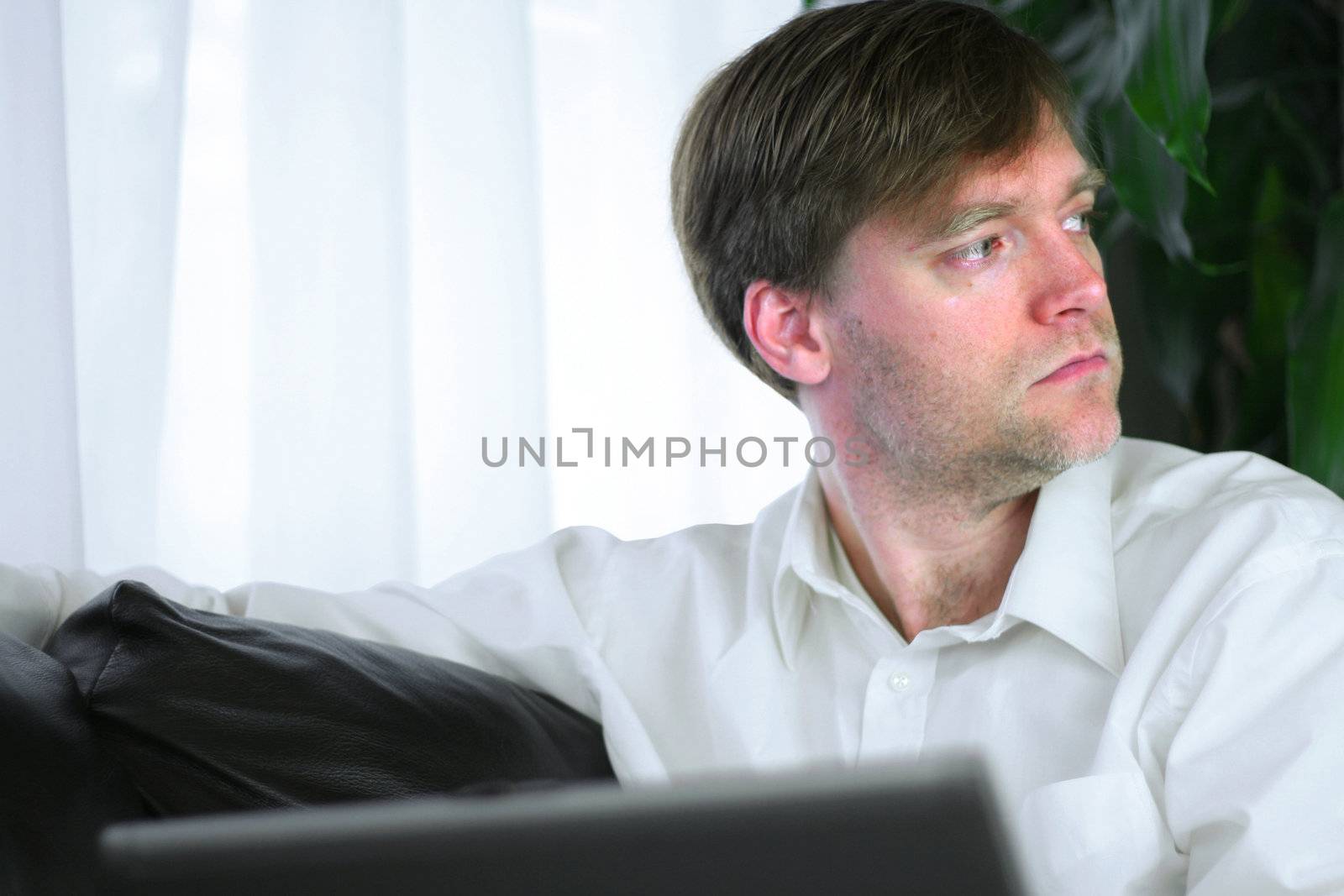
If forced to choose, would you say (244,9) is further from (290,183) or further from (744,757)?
(744,757)

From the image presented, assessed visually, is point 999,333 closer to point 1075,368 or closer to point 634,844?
point 1075,368

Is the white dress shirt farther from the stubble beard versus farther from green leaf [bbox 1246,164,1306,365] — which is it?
green leaf [bbox 1246,164,1306,365]

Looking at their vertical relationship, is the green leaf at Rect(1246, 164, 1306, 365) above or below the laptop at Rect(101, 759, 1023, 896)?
above

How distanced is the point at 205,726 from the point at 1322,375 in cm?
109

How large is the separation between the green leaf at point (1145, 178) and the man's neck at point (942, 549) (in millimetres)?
369

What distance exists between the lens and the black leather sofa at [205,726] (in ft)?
2.84

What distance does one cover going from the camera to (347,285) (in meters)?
1.58

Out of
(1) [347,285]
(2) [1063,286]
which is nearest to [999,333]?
(2) [1063,286]

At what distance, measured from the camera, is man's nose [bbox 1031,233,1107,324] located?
116 cm

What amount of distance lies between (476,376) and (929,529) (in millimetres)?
666

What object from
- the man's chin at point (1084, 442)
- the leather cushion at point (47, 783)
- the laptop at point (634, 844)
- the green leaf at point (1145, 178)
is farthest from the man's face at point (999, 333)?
the laptop at point (634, 844)

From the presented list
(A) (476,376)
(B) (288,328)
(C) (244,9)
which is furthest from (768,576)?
(C) (244,9)

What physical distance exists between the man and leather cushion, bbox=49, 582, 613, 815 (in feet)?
0.43

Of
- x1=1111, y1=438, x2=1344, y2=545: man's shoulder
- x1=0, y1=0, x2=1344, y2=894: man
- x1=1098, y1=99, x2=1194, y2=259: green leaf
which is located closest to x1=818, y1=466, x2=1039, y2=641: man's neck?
x1=0, y1=0, x2=1344, y2=894: man
